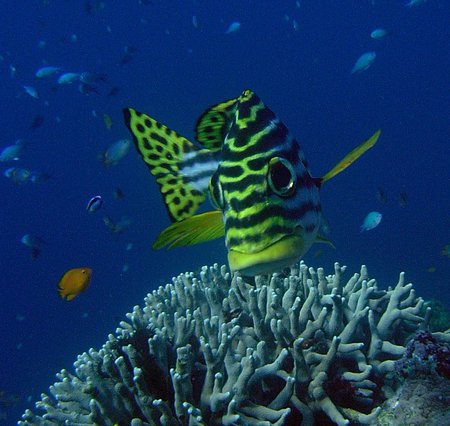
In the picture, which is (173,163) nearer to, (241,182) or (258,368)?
(241,182)

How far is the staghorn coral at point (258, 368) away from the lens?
331cm

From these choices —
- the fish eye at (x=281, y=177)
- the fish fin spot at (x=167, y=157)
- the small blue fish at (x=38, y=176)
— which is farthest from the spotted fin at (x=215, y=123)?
the small blue fish at (x=38, y=176)

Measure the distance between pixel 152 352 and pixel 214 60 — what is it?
221 ft

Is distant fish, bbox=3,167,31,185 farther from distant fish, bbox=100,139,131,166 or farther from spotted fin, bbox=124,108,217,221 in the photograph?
spotted fin, bbox=124,108,217,221

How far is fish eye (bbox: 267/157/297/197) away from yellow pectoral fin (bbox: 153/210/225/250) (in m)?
0.37

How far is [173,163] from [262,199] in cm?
95

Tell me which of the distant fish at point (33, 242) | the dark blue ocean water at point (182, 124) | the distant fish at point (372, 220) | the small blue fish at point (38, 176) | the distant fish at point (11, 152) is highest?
the dark blue ocean water at point (182, 124)

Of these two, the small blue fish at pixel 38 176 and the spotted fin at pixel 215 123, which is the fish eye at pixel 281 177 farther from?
the small blue fish at pixel 38 176

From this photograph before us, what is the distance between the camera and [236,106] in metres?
2.29

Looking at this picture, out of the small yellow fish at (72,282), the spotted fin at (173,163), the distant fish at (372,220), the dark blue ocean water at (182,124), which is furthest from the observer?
the dark blue ocean water at (182,124)

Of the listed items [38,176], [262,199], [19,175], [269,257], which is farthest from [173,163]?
[38,176]

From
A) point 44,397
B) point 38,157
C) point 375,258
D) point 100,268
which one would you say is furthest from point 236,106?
point 38,157

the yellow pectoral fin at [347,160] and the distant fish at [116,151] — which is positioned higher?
the distant fish at [116,151]

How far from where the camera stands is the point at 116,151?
12234mm
